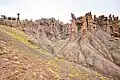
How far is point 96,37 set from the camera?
7206 cm

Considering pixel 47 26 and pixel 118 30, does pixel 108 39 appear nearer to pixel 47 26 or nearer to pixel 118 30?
pixel 118 30

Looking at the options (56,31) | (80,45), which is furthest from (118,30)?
(56,31)

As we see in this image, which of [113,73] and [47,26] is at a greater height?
[47,26]

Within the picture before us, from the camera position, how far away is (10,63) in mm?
15859

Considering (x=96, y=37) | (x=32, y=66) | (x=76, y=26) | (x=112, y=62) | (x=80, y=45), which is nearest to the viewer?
(x=32, y=66)

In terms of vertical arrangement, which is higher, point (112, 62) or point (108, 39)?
point (108, 39)

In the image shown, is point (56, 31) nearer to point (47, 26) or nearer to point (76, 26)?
point (47, 26)

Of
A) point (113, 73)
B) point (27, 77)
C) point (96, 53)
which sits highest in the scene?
point (27, 77)

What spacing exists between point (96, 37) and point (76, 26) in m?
9.18

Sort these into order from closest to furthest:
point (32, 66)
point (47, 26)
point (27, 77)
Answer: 1. point (27, 77)
2. point (32, 66)
3. point (47, 26)

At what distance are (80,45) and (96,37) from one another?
8396 mm

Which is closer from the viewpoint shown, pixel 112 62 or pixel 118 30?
pixel 112 62

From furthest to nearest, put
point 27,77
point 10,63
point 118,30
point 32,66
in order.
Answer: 1. point 118,30
2. point 32,66
3. point 10,63
4. point 27,77

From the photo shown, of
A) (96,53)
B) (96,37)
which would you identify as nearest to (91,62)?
(96,53)
